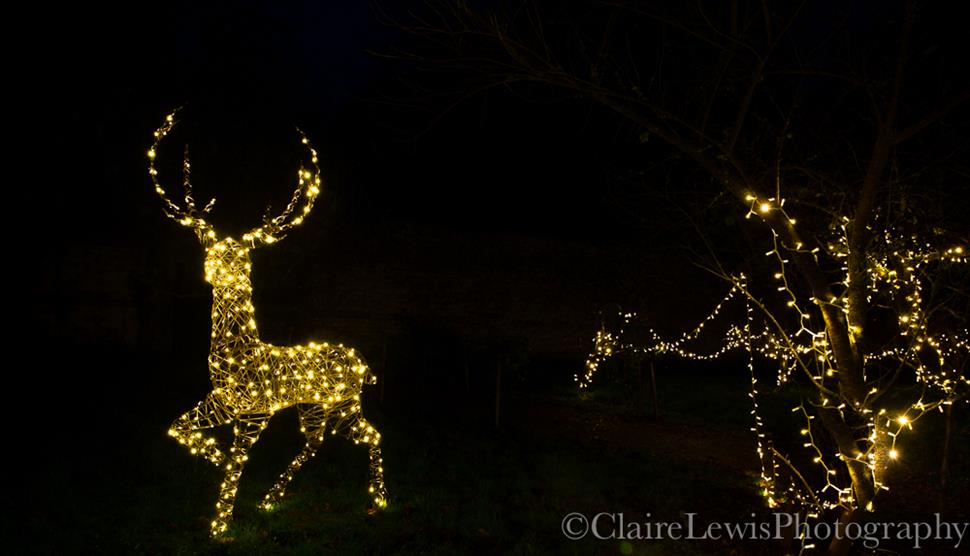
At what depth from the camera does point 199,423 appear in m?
5.23

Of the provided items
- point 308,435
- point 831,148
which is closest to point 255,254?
point 308,435

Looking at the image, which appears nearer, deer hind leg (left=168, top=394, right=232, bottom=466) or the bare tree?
the bare tree

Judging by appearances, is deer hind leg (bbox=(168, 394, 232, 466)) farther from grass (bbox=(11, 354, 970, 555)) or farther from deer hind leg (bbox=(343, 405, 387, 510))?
deer hind leg (bbox=(343, 405, 387, 510))

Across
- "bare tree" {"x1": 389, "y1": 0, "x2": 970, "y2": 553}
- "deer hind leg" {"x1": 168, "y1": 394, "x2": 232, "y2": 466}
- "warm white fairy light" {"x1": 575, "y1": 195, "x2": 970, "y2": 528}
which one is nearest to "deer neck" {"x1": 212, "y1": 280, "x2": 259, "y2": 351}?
"deer hind leg" {"x1": 168, "y1": 394, "x2": 232, "y2": 466}

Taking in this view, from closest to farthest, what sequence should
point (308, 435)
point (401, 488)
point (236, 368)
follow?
point (236, 368) → point (308, 435) → point (401, 488)

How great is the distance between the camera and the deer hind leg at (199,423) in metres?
5.07

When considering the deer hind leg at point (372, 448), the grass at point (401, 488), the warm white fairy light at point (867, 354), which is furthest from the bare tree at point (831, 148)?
the deer hind leg at point (372, 448)

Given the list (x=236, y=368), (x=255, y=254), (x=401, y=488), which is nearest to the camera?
(x=236, y=368)

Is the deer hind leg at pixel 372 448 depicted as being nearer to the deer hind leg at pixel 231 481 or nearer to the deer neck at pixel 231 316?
the deer hind leg at pixel 231 481

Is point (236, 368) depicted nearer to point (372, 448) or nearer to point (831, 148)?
point (372, 448)

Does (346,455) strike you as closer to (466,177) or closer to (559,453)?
(559,453)

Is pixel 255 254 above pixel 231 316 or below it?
above

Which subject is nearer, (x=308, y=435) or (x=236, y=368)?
(x=236, y=368)

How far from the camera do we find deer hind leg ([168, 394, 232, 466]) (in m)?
5.07
